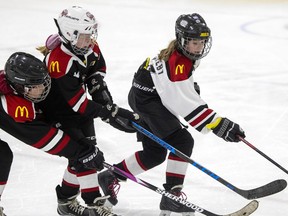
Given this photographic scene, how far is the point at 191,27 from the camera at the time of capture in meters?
2.67

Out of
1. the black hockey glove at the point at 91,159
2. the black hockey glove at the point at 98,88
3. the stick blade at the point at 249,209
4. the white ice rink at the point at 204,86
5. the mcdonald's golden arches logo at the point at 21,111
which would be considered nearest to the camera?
the mcdonald's golden arches logo at the point at 21,111

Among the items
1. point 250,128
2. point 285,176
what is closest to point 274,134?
point 250,128

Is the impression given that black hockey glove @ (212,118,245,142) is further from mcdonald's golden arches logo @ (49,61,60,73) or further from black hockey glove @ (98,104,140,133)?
mcdonald's golden arches logo @ (49,61,60,73)

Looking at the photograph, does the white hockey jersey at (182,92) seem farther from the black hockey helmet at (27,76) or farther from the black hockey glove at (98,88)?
the black hockey helmet at (27,76)

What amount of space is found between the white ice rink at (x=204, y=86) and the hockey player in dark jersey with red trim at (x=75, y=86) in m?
0.40

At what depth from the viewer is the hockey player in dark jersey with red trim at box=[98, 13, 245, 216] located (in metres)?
2.66

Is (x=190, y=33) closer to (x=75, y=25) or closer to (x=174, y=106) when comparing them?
(x=174, y=106)

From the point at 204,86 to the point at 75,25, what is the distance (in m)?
2.53

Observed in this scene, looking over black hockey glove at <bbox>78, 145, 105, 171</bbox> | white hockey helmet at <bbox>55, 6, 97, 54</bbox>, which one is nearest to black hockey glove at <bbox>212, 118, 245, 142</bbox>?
black hockey glove at <bbox>78, 145, 105, 171</bbox>

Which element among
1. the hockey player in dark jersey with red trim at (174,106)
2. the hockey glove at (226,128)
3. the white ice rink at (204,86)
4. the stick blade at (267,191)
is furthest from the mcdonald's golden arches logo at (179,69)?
the white ice rink at (204,86)

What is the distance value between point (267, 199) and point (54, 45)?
4.52 feet

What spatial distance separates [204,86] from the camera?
499 centimetres

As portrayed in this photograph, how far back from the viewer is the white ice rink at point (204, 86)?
10.3 ft

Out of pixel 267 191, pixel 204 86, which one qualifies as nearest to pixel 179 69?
pixel 267 191
